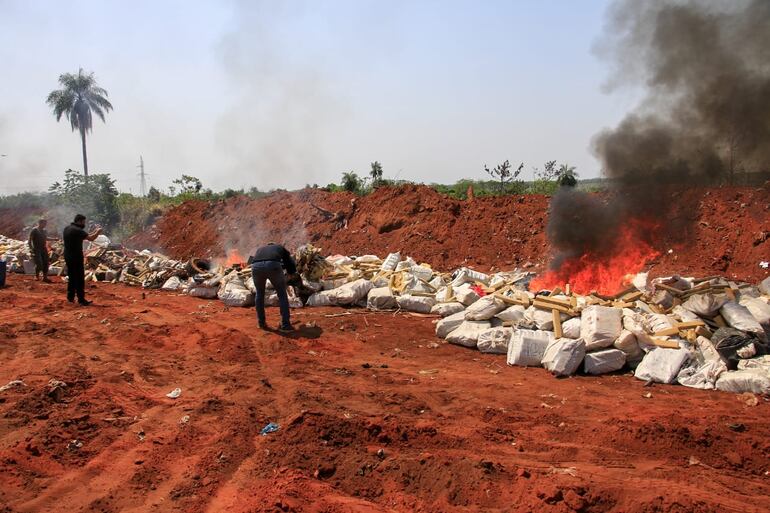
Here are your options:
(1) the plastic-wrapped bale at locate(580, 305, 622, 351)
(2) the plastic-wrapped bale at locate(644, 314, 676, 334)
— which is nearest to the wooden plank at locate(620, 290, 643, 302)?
(2) the plastic-wrapped bale at locate(644, 314, 676, 334)

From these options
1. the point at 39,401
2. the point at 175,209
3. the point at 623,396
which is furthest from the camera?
the point at 175,209

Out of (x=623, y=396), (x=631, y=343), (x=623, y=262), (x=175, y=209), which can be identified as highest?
(x=175, y=209)

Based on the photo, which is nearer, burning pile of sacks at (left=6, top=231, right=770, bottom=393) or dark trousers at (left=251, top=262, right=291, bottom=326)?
burning pile of sacks at (left=6, top=231, right=770, bottom=393)

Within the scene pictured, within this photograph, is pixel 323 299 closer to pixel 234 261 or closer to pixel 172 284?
pixel 172 284

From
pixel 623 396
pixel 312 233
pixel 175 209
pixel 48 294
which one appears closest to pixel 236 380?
pixel 623 396

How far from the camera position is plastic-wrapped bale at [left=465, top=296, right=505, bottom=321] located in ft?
26.2

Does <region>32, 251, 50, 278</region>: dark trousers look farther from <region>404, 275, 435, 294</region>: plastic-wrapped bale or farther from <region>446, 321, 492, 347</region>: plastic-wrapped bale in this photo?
<region>446, 321, 492, 347</region>: plastic-wrapped bale

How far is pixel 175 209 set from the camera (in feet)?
76.5

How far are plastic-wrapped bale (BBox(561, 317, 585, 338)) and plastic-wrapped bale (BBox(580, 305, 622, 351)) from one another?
0.06 metres

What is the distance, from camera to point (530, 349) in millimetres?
6961

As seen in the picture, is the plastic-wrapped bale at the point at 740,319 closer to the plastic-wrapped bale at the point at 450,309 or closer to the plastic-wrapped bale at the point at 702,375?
the plastic-wrapped bale at the point at 702,375

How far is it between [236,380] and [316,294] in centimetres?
435

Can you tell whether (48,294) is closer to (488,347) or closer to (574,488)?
(488,347)

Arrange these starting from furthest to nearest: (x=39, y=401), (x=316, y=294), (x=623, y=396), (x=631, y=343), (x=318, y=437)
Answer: (x=316, y=294)
(x=631, y=343)
(x=623, y=396)
(x=39, y=401)
(x=318, y=437)
